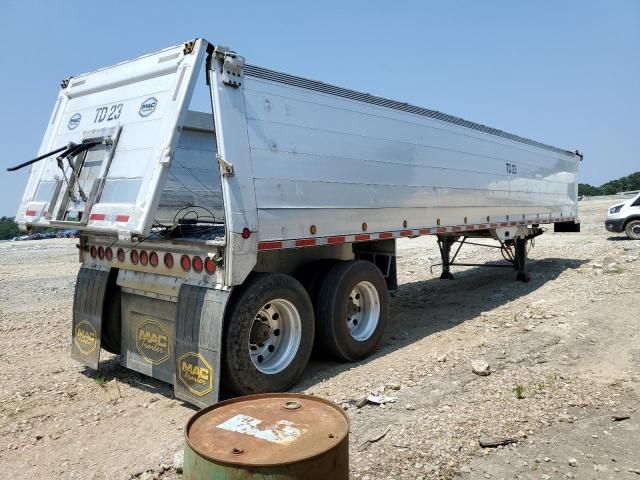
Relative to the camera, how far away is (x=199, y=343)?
4.55m

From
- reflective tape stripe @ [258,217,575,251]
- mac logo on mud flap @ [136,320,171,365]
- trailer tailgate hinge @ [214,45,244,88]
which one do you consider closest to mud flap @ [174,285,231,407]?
mac logo on mud flap @ [136,320,171,365]

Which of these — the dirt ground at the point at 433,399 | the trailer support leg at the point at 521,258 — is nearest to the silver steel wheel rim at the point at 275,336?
the dirt ground at the point at 433,399

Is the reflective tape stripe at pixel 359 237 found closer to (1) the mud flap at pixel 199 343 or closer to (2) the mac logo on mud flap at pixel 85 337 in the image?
(1) the mud flap at pixel 199 343

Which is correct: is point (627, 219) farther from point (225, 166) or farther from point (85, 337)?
point (85, 337)

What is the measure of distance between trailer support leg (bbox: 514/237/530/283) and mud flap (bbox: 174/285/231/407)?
27.2ft

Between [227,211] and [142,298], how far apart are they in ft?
5.20

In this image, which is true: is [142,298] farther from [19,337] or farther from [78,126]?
[19,337]

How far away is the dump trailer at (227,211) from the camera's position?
14.9 ft

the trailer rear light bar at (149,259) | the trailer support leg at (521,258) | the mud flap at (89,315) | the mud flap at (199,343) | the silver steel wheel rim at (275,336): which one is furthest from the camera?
the trailer support leg at (521,258)

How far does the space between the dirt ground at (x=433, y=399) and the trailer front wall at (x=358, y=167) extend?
1614 mm

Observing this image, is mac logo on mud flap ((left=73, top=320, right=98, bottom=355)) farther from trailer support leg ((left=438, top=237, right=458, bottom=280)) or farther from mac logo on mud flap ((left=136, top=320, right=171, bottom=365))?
trailer support leg ((left=438, top=237, right=458, bottom=280))

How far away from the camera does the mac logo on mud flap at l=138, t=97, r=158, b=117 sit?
4.75 metres

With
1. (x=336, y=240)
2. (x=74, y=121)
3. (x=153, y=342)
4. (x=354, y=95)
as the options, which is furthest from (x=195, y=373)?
(x=354, y=95)

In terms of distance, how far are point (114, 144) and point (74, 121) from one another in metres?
1.11
